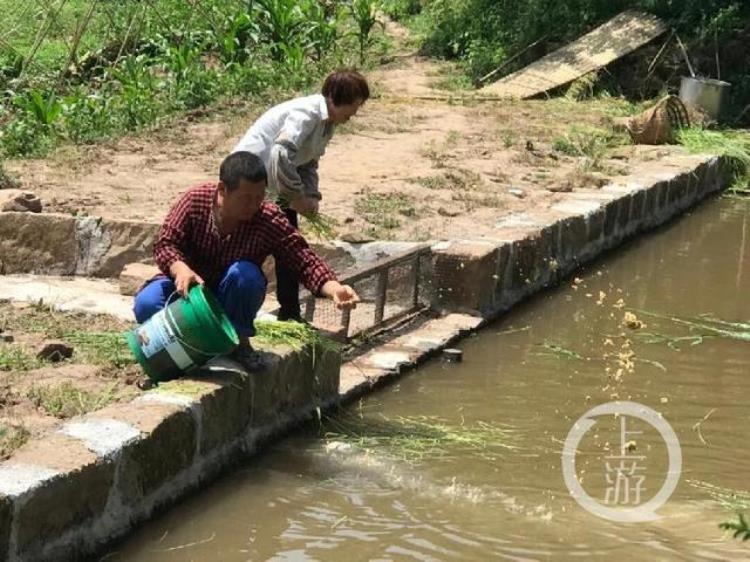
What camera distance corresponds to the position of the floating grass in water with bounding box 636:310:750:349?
280 inches

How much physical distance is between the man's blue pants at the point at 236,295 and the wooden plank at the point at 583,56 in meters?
9.29

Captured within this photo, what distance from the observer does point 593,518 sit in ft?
15.4

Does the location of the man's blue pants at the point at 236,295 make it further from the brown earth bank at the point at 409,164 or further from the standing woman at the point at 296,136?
the brown earth bank at the point at 409,164

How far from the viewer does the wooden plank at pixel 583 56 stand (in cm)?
1410

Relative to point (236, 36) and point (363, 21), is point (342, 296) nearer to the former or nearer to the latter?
point (236, 36)

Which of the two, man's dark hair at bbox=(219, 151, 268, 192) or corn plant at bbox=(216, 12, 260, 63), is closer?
man's dark hair at bbox=(219, 151, 268, 192)

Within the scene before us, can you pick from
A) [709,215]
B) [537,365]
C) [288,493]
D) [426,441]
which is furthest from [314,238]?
[709,215]

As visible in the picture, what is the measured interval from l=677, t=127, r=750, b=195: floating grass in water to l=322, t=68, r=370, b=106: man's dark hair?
6.77 metres

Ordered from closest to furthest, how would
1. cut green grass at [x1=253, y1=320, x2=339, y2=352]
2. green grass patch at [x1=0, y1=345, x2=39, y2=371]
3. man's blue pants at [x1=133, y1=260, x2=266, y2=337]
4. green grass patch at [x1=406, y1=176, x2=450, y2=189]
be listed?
man's blue pants at [x1=133, y1=260, x2=266, y2=337] < green grass patch at [x1=0, y1=345, x2=39, y2=371] < cut green grass at [x1=253, y1=320, x2=339, y2=352] < green grass patch at [x1=406, y1=176, x2=450, y2=189]

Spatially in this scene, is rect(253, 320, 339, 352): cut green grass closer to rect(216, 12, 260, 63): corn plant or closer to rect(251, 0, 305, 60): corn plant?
rect(216, 12, 260, 63): corn plant

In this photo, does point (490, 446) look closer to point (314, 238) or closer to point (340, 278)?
point (340, 278)

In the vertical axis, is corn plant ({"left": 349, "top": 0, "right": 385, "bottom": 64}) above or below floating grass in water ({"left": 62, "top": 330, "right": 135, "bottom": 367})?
above

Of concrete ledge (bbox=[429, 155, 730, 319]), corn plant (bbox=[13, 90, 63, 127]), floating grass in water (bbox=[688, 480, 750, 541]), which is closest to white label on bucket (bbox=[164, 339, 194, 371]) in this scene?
floating grass in water (bbox=[688, 480, 750, 541])

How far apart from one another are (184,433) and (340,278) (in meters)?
1.78
